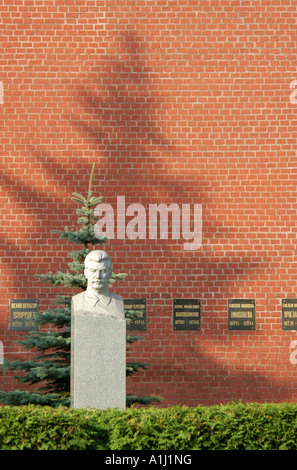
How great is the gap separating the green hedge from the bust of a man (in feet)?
4.61

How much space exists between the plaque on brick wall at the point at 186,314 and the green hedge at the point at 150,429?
4.35 meters

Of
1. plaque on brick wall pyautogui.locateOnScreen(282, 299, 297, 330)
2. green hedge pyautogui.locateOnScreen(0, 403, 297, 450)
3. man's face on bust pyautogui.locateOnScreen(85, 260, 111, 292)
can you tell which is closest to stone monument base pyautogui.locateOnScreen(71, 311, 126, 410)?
man's face on bust pyautogui.locateOnScreen(85, 260, 111, 292)

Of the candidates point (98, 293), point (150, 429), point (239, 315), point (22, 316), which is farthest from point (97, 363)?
point (239, 315)

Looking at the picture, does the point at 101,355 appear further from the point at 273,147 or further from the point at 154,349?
the point at 273,147

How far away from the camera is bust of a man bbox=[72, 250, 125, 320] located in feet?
28.2

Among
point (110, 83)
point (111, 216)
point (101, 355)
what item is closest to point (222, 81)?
point (110, 83)

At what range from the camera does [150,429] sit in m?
7.15

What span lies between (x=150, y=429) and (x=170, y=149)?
5.81 m

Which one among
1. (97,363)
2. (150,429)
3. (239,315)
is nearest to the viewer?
(150,429)

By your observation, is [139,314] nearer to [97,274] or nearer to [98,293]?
[98,293]

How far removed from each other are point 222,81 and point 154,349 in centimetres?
408

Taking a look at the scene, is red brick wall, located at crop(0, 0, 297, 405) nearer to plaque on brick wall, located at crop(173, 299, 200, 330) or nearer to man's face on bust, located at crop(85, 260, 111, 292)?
plaque on brick wall, located at crop(173, 299, 200, 330)

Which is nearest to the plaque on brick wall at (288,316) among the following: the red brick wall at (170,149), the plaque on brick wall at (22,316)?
the red brick wall at (170,149)

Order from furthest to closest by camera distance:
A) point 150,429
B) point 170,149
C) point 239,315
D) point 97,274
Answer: point 170,149 → point 239,315 → point 97,274 → point 150,429
